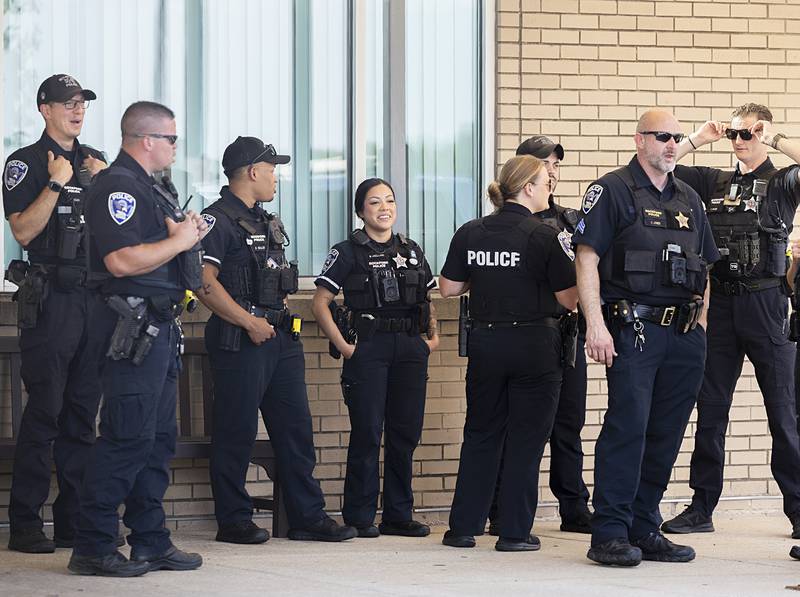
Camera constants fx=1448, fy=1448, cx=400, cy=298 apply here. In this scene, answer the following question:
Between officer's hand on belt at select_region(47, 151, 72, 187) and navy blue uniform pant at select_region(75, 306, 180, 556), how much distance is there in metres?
1.17

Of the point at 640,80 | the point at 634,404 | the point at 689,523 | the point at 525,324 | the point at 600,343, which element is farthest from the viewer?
the point at 640,80

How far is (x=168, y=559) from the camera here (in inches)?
252

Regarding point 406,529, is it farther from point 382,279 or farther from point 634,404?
point 634,404

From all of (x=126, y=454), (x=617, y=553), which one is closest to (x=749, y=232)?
(x=617, y=553)

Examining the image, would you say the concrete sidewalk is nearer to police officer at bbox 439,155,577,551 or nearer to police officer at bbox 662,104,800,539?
police officer at bbox 439,155,577,551

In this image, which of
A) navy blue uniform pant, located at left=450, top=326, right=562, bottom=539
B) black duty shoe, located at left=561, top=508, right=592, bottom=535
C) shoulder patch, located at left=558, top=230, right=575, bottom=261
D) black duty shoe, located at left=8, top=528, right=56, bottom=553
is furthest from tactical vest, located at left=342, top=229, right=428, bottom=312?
black duty shoe, located at left=8, top=528, right=56, bottom=553

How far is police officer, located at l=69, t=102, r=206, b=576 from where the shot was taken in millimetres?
6109

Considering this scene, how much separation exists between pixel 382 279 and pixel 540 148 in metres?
1.15

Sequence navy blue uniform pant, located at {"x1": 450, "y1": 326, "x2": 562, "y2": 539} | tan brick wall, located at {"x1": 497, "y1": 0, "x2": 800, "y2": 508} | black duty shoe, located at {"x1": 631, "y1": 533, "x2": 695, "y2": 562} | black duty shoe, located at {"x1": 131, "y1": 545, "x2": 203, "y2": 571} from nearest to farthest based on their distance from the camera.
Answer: black duty shoe, located at {"x1": 131, "y1": 545, "x2": 203, "y2": 571} < black duty shoe, located at {"x1": 631, "y1": 533, "x2": 695, "y2": 562} < navy blue uniform pant, located at {"x1": 450, "y1": 326, "x2": 562, "y2": 539} < tan brick wall, located at {"x1": 497, "y1": 0, "x2": 800, "y2": 508}

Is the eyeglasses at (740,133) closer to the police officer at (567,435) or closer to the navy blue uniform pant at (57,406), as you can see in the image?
the police officer at (567,435)

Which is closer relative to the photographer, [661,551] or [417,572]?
[417,572]

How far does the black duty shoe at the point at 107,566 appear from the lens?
20.2 feet

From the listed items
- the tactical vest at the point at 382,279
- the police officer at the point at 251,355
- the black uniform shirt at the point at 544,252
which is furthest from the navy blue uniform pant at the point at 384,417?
the black uniform shirt at the point at 544,252

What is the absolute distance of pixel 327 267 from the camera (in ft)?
25.5
